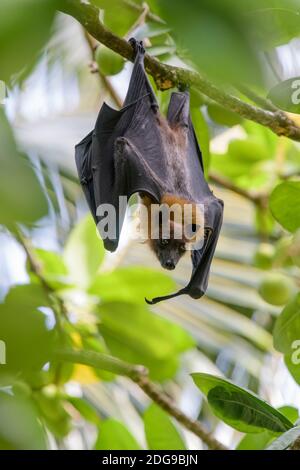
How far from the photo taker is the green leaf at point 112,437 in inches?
110

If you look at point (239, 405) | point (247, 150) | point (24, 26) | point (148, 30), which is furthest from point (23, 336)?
point (247, 150)

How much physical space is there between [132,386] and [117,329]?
221 cm

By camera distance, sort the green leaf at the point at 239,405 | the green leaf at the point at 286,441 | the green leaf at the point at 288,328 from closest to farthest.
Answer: the green leaf at the point at 286,441
the green leaf at the point at 239,405
the green leaf at the point at 288,328

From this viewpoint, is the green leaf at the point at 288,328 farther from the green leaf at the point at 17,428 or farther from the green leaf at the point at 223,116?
the green leaf at the point at 17,428

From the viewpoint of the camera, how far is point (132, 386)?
551cm

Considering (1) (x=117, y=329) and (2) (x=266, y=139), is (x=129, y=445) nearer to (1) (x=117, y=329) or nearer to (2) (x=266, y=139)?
(1) (x=117, y=329)

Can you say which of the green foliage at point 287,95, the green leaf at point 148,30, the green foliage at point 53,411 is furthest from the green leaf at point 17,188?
the green foliage at point 53,411

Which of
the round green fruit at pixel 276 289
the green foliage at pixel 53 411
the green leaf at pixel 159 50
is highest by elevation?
the green leaf at pixel 159 50

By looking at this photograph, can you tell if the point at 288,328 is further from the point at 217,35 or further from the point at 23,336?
the point at 217,35

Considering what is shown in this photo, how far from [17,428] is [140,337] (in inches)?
83.5

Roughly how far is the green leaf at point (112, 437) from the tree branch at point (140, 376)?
0.22 meters

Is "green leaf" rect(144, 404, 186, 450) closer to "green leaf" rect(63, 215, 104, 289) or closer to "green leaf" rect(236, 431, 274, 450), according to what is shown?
"green leaf" rect(236, 431, 274, 450)

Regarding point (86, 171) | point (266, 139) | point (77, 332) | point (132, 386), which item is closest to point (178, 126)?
point (86, 171)

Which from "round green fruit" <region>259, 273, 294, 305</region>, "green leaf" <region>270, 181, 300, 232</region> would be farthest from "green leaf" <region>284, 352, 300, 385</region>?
"round green fruit" <region>259, 273, 294, 305</region>
